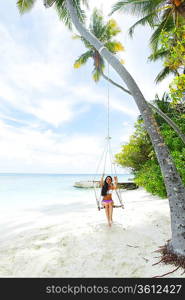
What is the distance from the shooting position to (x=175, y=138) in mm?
8234

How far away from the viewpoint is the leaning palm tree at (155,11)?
20.0 feet

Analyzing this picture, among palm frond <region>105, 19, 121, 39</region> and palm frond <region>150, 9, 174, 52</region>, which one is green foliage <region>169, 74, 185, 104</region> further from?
palm frond <region>105, 19, 121, 39</region>

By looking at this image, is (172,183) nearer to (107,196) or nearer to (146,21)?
(107,196)

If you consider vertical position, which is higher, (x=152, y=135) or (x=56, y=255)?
(x=152, y=135)

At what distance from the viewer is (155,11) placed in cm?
670

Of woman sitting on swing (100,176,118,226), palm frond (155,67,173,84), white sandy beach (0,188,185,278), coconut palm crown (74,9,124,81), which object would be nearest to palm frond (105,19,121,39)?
coconut palm crown (74,9,124,81)

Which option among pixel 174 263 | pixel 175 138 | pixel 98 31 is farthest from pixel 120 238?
pixel 98 31

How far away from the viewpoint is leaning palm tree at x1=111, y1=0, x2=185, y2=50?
609cm

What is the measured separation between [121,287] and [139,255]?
2.81 ft

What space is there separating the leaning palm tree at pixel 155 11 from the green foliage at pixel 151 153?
3.07 m

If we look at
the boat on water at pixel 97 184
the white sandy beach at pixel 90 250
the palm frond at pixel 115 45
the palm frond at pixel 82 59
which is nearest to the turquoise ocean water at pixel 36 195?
the boat on water at pixel 97 184

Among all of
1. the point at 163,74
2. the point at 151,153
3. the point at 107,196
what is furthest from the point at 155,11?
the point at 107,196

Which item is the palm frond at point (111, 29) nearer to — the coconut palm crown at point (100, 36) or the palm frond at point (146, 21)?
the coconut palm crown at point (100, 36)

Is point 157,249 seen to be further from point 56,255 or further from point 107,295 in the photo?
point 56,255
